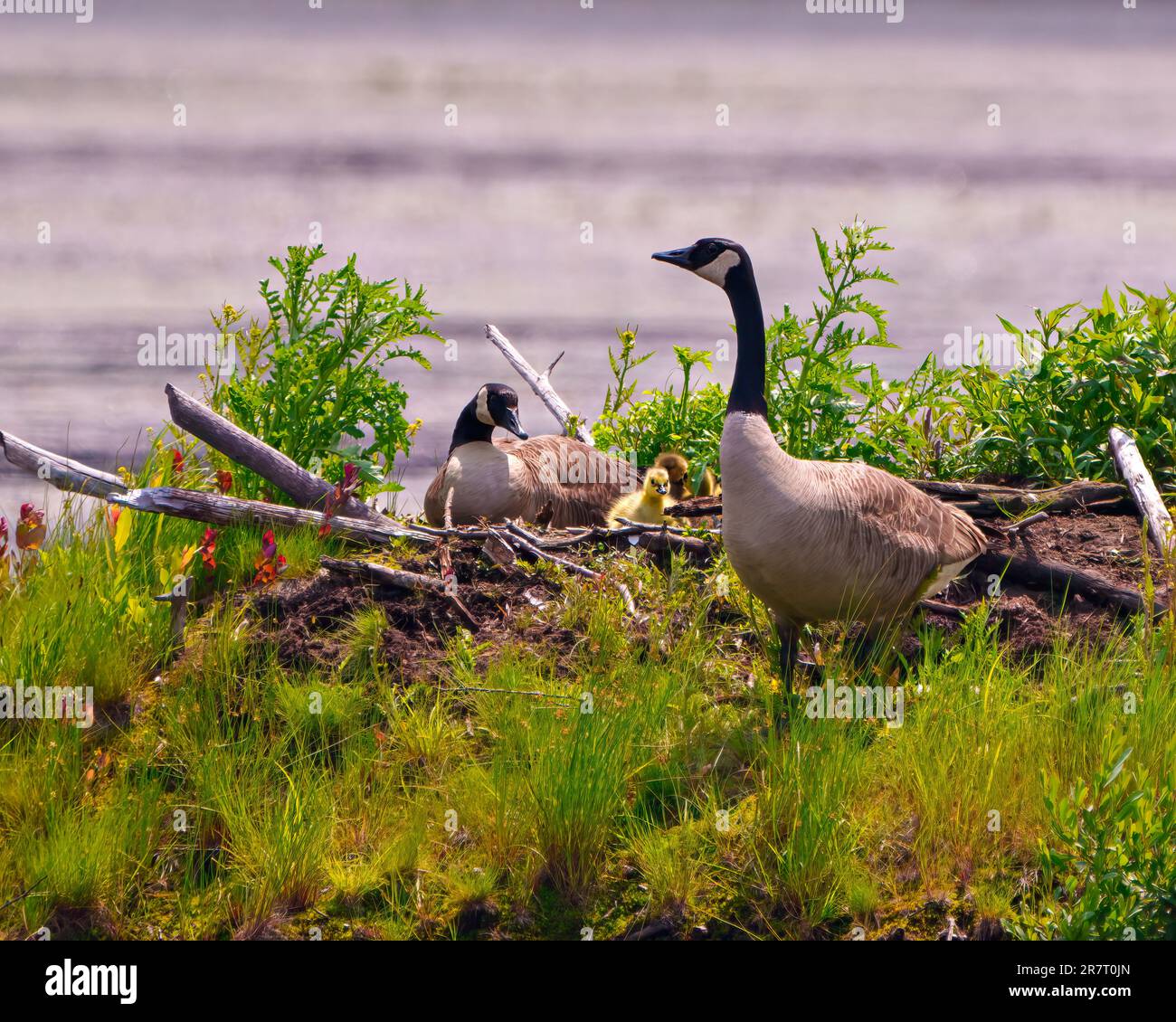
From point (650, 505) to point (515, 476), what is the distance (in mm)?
1033

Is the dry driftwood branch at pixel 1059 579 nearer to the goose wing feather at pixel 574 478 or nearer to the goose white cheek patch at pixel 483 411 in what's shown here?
the goose wing feather at pixel 574 478

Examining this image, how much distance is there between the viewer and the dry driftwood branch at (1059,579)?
20.6ft

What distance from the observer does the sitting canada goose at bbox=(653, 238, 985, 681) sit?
548 cm

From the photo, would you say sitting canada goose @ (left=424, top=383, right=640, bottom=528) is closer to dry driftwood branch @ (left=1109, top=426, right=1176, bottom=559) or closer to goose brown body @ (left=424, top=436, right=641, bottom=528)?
goose brown body @ (left=424, top=436, right=641, bottom=528)

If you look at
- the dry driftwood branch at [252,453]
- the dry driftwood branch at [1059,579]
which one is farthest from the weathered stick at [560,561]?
the dry driftwood branch at [1059,579]

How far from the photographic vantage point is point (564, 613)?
6.18 meters

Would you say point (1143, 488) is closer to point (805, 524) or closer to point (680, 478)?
point (805, 524)

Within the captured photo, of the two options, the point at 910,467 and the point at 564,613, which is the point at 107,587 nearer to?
the point at 564,613

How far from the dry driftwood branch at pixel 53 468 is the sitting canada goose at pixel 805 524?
328cm

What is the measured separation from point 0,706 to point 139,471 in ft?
7.28

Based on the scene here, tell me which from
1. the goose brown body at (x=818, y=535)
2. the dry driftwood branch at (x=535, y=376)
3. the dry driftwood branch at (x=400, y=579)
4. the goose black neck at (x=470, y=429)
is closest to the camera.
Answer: the goose brown body at (x=818, y=535)

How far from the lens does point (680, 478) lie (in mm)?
7961

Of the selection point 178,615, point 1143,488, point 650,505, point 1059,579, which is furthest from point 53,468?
point 1143,488

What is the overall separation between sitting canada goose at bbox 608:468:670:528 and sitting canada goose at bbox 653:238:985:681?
52.0 inches
